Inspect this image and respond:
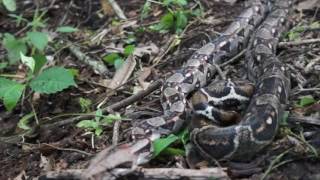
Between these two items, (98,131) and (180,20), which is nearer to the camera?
(98,131)

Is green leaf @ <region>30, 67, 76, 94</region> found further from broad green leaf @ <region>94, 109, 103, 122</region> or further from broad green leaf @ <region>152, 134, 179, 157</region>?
broad green leaf @ <region>152, 134, 179, 157</region>

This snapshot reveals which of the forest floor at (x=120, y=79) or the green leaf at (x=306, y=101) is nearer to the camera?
the forest floor at (x=120, y=79)

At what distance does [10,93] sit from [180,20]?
2.47 metres

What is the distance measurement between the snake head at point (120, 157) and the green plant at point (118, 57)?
6.07 feet

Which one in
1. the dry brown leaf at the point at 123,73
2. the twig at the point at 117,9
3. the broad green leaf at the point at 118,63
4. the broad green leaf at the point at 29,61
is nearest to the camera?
the broad green leaf at the point at 29,61

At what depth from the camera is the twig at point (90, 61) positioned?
6352mm

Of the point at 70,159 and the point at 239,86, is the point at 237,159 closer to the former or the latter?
the point at 239,86

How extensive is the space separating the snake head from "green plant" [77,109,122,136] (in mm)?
700

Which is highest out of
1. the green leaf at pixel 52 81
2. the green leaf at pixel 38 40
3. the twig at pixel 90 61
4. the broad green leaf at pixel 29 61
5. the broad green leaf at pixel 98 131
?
the broad green leaf at pixel 29 61

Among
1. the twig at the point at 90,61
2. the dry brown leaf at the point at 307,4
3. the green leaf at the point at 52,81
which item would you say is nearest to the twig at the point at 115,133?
the green leaf at the point at 52,81

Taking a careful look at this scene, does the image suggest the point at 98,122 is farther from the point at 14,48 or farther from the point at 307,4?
the point at 307,4

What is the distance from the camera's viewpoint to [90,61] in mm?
6562

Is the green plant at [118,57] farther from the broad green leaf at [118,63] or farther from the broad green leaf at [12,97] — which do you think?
the broad green leaf at [12,97]

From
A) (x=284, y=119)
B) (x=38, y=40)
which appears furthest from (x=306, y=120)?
(x=38, y=40)
